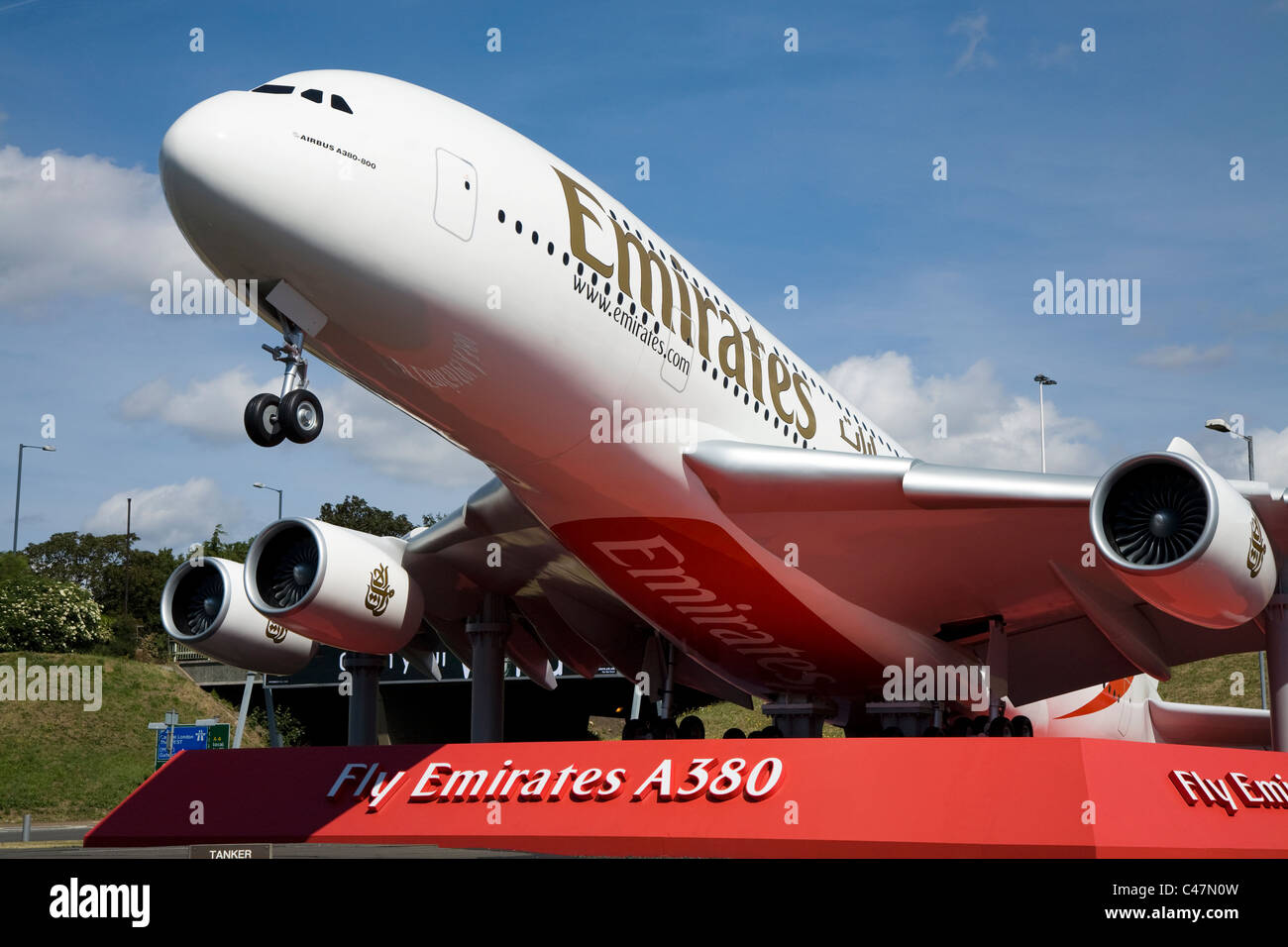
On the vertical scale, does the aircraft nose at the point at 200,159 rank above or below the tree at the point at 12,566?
below

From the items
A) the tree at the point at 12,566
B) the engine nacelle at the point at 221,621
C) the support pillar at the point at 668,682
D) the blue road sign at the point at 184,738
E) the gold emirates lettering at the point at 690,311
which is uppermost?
the tree at the point at 12,566

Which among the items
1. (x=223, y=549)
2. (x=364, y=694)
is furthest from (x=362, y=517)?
(x=364, y=694)

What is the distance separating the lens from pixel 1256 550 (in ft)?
36.0

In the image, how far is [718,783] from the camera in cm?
1006

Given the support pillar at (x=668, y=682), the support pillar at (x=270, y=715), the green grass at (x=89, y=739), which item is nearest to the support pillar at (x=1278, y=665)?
the support pillar at (x=668, y=682)

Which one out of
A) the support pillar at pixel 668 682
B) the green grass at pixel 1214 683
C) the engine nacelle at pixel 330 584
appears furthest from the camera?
the green grass at pixel 1214 683

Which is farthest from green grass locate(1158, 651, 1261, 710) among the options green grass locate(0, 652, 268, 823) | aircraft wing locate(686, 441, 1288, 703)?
green grass locate(0, 652, 268, 823)

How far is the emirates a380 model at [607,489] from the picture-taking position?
10211 mm

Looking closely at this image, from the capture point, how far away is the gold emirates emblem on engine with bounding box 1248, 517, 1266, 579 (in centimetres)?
1085

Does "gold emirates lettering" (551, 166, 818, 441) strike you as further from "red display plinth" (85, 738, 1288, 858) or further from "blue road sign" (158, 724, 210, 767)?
"blue road sign" (158, 724, 210, 767)

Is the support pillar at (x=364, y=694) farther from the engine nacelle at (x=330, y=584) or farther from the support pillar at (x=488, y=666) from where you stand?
the support pillar at (x=488, y=666)

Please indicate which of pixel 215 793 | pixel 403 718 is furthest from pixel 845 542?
pixel 403 718

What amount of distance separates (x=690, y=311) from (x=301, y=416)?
5110 mm
